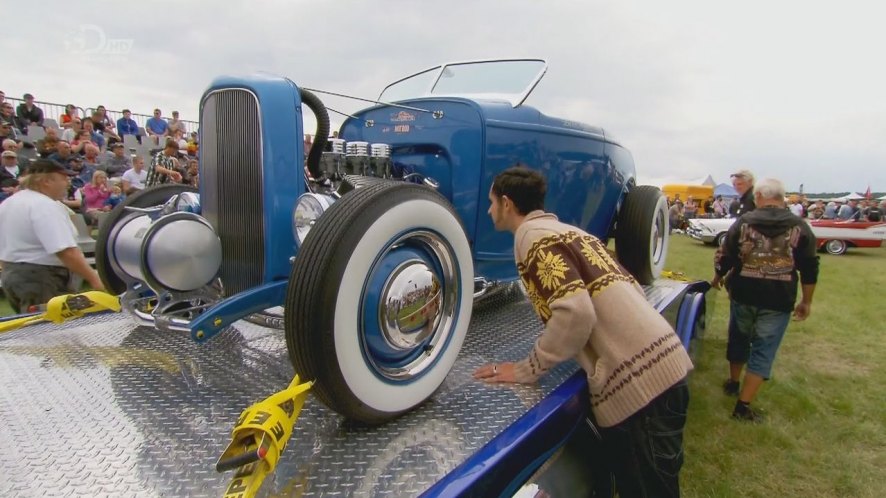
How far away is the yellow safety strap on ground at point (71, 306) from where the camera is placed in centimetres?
239

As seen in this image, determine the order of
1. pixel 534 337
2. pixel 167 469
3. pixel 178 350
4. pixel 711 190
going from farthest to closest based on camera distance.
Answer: pixel 711 190
pixel 534 337
pixel 178 350
pixel 167 469

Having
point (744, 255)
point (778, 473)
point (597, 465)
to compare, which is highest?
point (744, 255)

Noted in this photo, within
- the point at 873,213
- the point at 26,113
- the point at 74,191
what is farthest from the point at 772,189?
the point at 873,213

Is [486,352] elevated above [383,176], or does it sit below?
below

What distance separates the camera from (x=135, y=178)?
25.0ft

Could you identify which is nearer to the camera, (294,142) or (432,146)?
(294,142)

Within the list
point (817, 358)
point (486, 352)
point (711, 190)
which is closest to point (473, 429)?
point (486, 352)

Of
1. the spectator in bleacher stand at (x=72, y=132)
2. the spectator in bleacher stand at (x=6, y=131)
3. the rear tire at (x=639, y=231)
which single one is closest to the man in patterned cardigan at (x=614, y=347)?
the rear tire at (x=639, y=231)

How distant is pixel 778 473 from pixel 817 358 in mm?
2335

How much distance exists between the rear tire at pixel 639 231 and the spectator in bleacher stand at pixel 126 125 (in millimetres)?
11585

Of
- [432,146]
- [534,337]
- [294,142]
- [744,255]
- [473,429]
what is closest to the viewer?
[473,429]

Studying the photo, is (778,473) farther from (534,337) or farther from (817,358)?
(817,358)

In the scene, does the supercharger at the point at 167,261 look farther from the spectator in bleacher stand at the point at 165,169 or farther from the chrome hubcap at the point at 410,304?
the spectator in bleacher stand at the point at 165,169

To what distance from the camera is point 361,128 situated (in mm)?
3064
